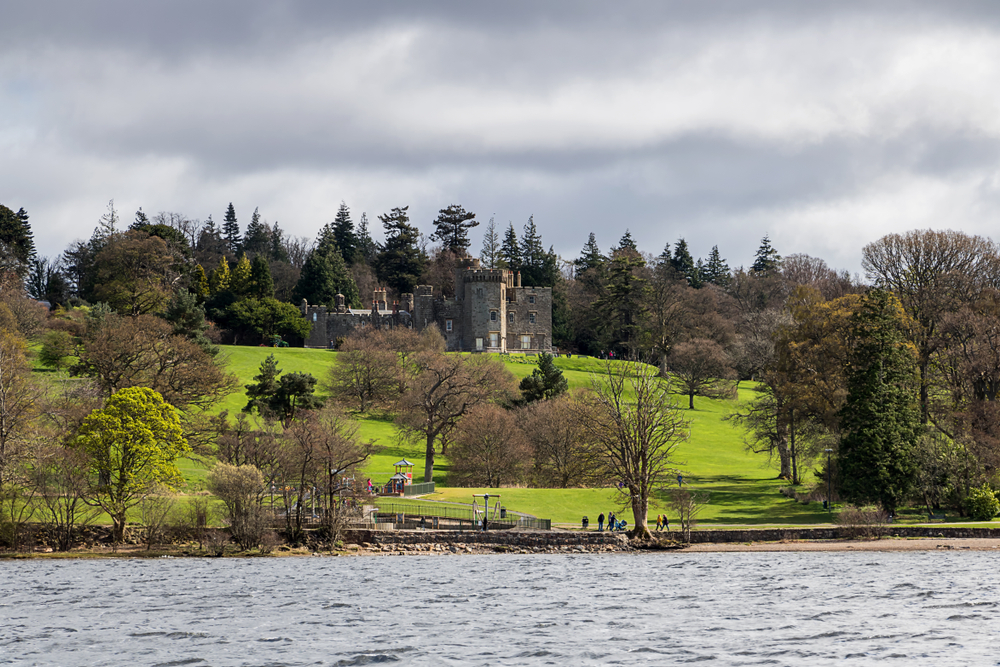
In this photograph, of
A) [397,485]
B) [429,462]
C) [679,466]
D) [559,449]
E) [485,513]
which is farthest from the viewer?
[679,466]

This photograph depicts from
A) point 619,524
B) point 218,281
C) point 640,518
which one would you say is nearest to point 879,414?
point 640,518

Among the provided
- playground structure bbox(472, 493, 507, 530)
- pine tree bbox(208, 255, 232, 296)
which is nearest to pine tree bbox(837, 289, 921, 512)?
playground structure bbox(472, 493, 507, 530)

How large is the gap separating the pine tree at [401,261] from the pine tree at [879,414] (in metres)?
82.3

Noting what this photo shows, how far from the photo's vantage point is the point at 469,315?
11000 centimetres

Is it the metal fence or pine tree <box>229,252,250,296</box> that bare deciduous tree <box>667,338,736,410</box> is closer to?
the metal fence

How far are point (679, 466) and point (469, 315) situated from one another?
51173 mm

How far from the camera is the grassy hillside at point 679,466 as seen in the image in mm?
48312

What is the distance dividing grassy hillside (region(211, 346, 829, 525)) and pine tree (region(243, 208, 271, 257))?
63.0m

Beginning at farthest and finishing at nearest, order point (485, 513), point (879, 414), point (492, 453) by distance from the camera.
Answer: point (492, 453), point (879, 414), point (485, 513)

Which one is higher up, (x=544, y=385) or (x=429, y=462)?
(x=544, y=385)

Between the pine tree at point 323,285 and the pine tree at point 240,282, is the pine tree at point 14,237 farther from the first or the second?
the pine tree at point 323,285

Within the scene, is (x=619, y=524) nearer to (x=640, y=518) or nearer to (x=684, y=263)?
(x=640, y=518)

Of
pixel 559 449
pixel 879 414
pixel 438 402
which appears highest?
pixel 438 402

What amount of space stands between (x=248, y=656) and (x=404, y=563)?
1947cm
